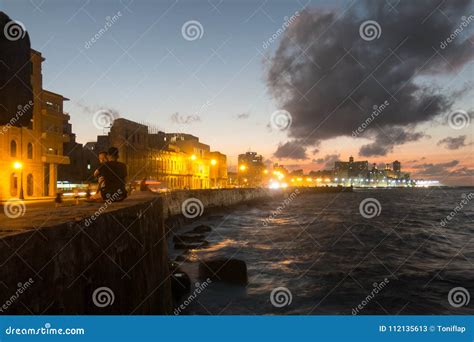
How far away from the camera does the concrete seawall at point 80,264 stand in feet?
11.5

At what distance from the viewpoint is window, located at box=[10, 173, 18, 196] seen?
31.3 meters

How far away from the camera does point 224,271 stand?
1616cm

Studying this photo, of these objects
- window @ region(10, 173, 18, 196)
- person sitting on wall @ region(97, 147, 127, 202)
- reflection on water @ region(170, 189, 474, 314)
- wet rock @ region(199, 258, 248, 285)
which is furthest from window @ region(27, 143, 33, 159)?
person sitting on wall @ region(97, 147, 127, 202)

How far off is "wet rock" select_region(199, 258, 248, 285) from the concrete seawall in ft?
24.7

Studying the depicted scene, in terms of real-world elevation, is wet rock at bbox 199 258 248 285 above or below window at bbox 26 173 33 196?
below

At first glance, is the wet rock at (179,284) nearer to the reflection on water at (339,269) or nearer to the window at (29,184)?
the reflection on water at (339,269)

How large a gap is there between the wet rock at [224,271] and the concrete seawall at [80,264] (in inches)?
296

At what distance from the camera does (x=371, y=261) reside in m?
23.3

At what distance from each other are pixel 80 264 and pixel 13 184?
32.3 m

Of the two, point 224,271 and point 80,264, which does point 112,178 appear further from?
point 224,271

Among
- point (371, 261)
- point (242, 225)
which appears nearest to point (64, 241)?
point (371, 261)

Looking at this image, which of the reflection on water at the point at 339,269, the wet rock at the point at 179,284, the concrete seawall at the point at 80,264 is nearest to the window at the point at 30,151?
the reflection on water at the point at 339,269

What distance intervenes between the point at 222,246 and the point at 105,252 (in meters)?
22.5

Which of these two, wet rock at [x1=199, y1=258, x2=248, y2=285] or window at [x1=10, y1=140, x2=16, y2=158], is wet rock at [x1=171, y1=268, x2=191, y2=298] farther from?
window at [x1=10, y1=140, x2=16, y2=158]
